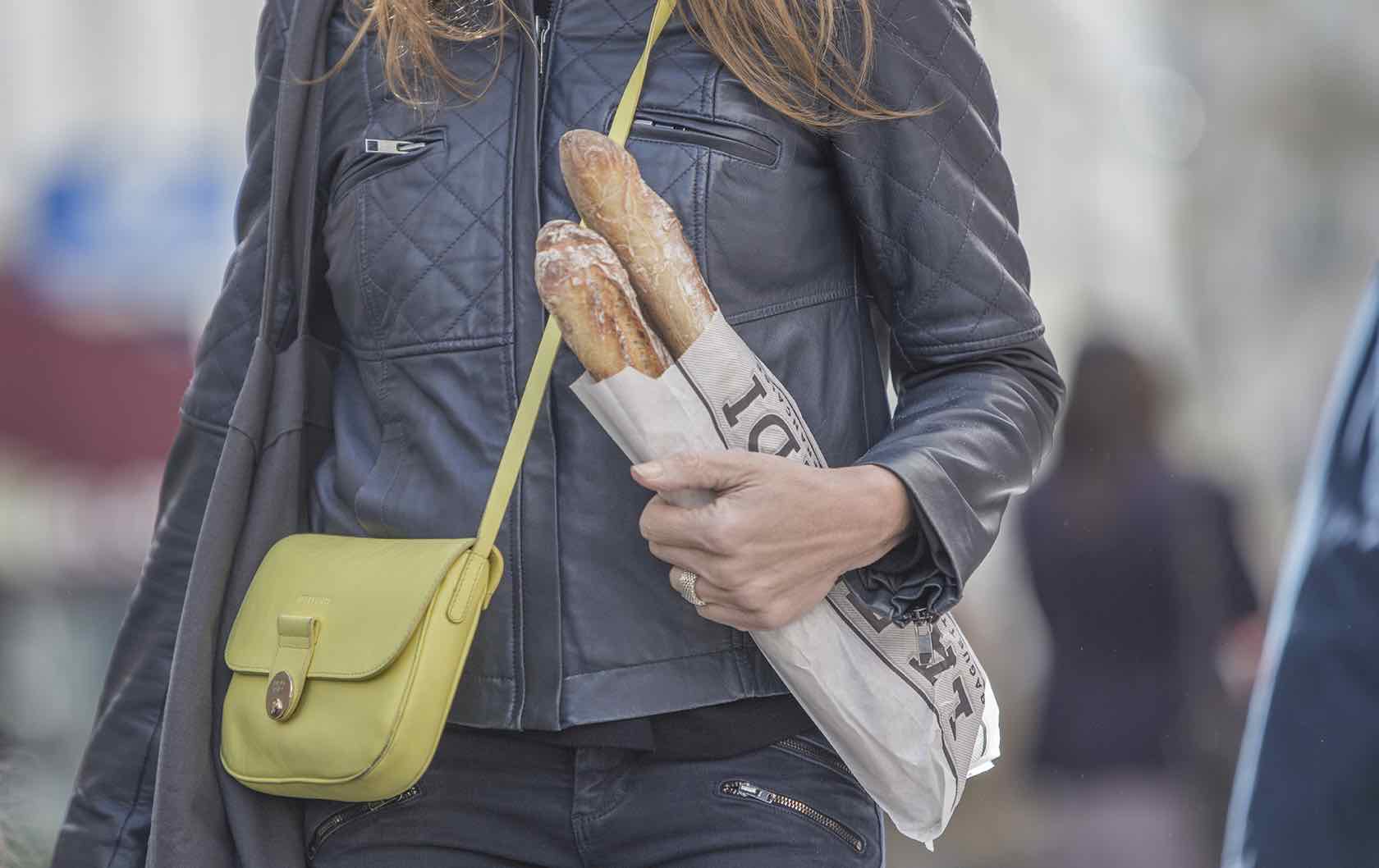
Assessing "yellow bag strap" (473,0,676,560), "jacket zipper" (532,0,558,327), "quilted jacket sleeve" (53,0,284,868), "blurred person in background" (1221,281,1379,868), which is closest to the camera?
"yellow bag strap" (473,0,676,560)

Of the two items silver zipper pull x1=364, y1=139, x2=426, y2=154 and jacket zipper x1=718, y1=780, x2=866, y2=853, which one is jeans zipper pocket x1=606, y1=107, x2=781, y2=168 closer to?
silver zipper pull x1=364, y1=139, x2=426, y2=154

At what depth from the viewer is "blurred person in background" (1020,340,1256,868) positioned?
2.74 meters

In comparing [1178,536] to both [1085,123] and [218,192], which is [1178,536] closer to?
[1085,123]

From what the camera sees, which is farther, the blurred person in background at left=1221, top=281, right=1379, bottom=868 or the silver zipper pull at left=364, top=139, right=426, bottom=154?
the blurred person in background at left=1221, top=281, right=1379, bottom=868

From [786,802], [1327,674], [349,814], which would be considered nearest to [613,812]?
[786,802]

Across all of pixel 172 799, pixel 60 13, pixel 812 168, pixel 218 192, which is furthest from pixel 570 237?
pixel 60 13

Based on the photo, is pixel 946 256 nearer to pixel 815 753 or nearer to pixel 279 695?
pixel 815 753

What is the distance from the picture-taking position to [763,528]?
100 centimetres

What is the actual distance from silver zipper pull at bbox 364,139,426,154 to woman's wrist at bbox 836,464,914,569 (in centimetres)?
51

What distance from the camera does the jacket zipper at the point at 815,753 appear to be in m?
1.14

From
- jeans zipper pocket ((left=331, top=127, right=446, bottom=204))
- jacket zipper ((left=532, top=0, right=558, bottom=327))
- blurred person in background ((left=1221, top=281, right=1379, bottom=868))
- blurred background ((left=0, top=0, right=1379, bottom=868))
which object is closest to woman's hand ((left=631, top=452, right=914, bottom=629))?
jacket zipper ((left=532, top=0, right=558, bottom=327))

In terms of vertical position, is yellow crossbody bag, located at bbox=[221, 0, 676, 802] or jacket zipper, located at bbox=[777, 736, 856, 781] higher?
yellow crossbody bag, located at bbox=[221, 0, 676, 802]

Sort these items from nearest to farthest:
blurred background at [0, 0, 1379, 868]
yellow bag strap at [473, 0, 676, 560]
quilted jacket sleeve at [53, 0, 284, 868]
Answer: yellow bag strap at [473, 0, 676, 560], quilted jacket sleeve at [53, 0, 284, 868], blurred background at [0, 0, 1379, 868]

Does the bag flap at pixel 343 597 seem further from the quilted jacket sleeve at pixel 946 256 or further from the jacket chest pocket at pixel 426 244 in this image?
the quilted jacket sleeve at pixel 946 256
